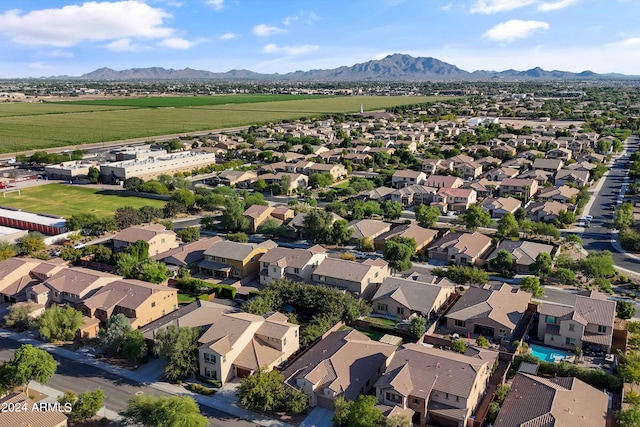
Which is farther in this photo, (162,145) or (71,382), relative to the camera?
(162,145)

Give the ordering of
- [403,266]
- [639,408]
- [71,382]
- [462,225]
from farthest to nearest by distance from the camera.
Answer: [462,225]
[403,266]
[71,382]
[639,408]

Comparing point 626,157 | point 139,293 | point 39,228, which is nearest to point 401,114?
point 626,157

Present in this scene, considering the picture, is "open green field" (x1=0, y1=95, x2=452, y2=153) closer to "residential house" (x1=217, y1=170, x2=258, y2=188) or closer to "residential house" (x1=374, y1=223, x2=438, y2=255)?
"residential house" (x1=217, y1=170, x2=258, y2=188)

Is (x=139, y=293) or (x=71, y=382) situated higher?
(x=139, y=293)

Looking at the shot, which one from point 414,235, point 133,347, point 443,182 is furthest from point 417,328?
point 443,182

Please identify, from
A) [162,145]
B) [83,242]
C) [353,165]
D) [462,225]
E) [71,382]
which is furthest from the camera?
[162,145]

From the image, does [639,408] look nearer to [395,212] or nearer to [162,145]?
[395,212]
